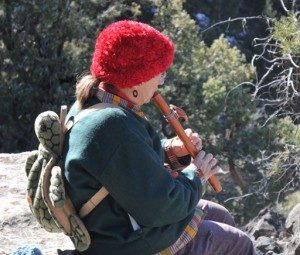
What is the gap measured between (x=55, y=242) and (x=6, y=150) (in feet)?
24.8

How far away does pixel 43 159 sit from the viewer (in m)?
2.44

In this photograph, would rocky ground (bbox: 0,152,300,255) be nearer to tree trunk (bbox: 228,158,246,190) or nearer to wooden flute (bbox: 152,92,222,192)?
wooden flute (bbox: 152,92,222,192)

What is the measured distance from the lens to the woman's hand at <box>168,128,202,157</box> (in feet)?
8.97

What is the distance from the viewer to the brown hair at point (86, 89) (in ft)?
7.90

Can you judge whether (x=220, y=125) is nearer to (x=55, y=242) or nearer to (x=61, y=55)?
(x=61, y=55)

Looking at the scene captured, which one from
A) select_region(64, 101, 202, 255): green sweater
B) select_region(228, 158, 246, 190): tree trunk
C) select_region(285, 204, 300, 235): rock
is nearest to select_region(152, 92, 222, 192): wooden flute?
select_region(64, 101, 202, 255): green sweater

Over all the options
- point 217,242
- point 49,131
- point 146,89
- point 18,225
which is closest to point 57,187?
point 49,131

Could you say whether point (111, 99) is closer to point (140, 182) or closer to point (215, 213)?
point (140, 182)

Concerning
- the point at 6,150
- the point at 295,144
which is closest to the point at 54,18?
the point at 6,150

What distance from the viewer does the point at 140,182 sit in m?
2.21

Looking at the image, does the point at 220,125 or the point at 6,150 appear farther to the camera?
the point at 220,125

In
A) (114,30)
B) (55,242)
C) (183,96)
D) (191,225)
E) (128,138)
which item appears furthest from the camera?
(183,96)

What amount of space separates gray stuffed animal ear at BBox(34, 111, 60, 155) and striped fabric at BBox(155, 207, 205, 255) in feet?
1.85

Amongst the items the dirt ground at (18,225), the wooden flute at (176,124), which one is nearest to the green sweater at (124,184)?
the wooden flute at (176,124)
